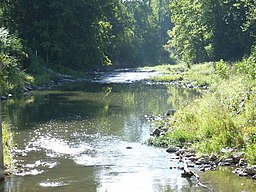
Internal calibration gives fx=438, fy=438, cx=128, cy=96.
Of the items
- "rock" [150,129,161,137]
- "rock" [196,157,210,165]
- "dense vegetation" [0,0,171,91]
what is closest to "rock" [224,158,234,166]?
"rock" [196,157,210,165]

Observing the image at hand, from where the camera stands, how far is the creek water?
11.6 metres

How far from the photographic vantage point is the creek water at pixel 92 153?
1160 centimetres

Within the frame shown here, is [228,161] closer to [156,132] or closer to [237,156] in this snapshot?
[237,156]

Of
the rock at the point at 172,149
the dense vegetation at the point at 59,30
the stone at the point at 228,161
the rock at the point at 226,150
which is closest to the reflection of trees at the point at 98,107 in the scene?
the rock at the point at 172,149

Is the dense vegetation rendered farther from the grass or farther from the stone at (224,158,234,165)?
the stone at (224,158,234,165)

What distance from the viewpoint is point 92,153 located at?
49.6 ft

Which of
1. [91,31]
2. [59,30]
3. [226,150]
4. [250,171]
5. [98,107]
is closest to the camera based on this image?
[250,171]

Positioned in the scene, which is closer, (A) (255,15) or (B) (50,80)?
(B) (50,80)

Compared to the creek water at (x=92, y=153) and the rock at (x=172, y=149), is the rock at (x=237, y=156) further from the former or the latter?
the rock at (x=172, y=149)

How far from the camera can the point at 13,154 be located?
1454 cm

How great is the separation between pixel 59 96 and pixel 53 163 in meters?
19.2

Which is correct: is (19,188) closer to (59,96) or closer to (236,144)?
(236,144)

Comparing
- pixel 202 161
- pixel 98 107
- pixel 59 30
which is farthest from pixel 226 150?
pixel 59 30

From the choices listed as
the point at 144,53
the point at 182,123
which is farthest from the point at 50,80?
the point at 144,53
